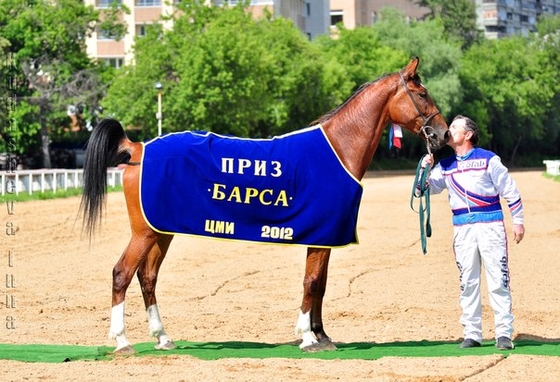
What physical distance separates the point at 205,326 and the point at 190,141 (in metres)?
2.52

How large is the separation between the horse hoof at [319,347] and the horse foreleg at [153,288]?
1.16m

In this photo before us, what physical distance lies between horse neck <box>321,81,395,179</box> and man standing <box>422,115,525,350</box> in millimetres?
659

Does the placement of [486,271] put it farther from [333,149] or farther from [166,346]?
[166,346]

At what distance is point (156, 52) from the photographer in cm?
5375

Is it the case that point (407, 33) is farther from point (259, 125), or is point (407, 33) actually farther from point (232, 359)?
point (232, 359)

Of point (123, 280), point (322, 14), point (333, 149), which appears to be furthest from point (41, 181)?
point (322, 14)

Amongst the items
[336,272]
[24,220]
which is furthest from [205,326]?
[24,220]

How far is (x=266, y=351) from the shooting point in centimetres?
949

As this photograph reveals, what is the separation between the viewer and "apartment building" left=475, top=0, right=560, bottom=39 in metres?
134

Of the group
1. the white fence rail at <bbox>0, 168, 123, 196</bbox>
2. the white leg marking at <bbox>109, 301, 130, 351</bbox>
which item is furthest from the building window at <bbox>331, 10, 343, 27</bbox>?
the white leg marking at <bbox>109, 301, 130, 351</bbox>

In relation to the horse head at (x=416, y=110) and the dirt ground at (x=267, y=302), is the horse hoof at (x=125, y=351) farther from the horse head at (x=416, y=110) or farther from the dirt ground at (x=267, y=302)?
the horse head at (x=416, y=110)

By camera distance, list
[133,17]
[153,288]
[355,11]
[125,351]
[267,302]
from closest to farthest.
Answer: [125,351] < [153,288] < [267,302] < [133,17] < [355,11]

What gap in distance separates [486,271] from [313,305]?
1.47 meters

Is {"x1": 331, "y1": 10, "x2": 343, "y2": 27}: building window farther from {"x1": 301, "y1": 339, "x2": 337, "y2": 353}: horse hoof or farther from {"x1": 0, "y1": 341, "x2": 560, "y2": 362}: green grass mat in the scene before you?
{"x1": 301, "y1": 339, "x2": 337, "y2": 353}: horse hoof
